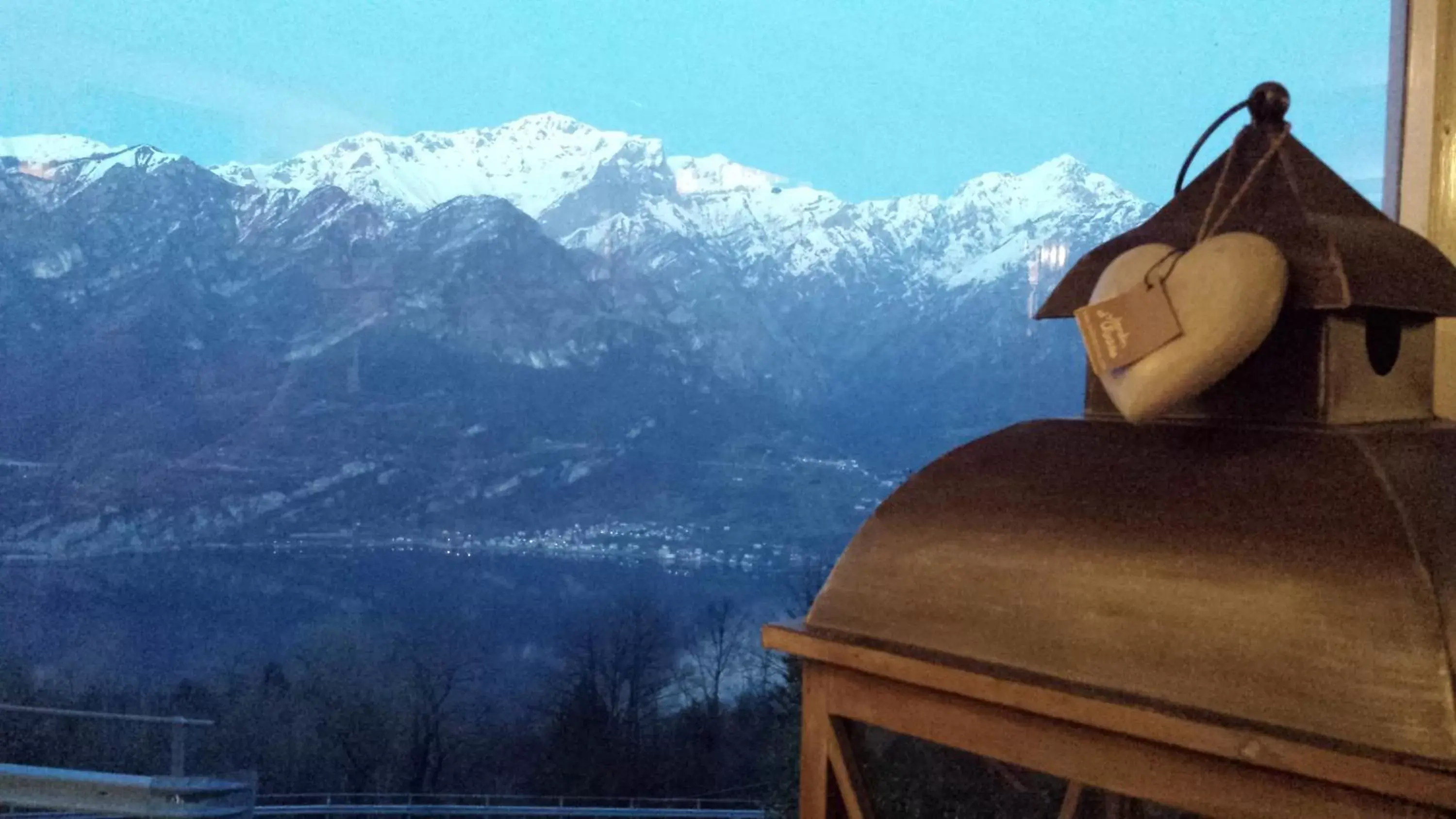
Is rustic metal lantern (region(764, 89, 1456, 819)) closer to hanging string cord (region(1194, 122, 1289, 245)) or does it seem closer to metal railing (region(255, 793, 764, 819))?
hanging string cord (region(1194, 122, 1289, 245))

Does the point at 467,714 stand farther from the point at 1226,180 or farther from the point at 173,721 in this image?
the point at 1226,180

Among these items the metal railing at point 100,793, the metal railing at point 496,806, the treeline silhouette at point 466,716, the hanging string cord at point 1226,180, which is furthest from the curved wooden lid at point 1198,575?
the metal railing at point 496,806

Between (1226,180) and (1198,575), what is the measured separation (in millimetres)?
297

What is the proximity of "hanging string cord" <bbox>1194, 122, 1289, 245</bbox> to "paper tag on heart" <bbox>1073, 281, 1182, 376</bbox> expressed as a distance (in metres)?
0.05

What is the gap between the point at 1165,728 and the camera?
488 millimetres

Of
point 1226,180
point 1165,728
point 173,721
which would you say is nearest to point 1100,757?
point 1165,728

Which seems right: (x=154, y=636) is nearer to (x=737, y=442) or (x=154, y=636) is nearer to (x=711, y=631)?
(x=711, y=631)

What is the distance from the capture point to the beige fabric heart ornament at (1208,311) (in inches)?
22.1

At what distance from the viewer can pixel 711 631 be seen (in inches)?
141

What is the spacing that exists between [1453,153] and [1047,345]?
2425 mm

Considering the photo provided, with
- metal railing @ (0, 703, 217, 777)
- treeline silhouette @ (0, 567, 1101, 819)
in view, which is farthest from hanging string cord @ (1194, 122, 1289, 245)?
metal railing @ (0, 703, 217, 777)

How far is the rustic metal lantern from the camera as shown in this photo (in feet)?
1.52

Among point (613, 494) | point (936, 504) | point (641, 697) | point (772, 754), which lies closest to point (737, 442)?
point (613, 494)

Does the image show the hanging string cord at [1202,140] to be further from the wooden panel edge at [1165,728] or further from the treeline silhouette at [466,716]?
the treeline silhouette at [466,716]
